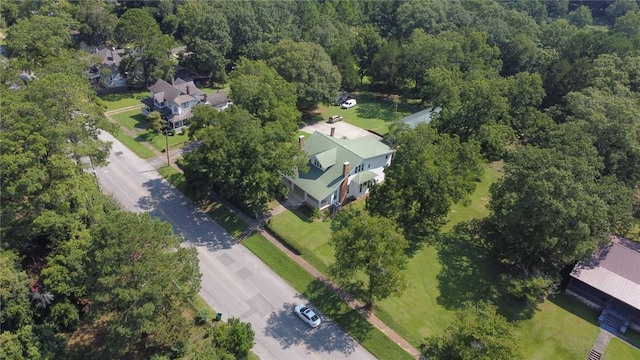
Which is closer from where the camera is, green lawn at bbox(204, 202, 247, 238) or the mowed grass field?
the mowed grass field

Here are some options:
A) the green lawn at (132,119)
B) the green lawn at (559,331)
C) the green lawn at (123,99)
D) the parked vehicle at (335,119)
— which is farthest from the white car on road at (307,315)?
the green lawn at (123,99)

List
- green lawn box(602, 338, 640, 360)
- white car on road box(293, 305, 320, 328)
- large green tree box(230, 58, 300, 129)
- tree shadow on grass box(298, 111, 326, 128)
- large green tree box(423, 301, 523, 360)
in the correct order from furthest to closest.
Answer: tree shadow on grass box(298, 111, 326, 128) < large green tree box(230, 58, 300, 129) < white car on road box(293, 305, 320, 328) < green lawn box(602, 338, 640, 360) < large green tree box(423, 301, 523, 360)

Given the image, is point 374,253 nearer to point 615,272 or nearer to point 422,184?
point 422,184

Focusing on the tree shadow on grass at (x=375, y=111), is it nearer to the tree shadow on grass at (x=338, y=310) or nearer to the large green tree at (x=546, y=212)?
the large green tree at (x=546, y=212)

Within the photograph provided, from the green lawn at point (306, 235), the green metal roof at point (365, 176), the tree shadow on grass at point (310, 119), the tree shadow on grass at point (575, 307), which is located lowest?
the tree shadow on grass at point (310, 119)

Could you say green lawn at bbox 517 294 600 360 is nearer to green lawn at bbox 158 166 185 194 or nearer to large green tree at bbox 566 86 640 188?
large green tree at bbox 566 86 640 188

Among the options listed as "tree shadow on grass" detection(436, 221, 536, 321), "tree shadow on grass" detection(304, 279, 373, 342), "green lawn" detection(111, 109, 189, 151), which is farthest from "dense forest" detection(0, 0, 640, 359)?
"tree shadow on grass" detection(304, 279, 373, 342)
